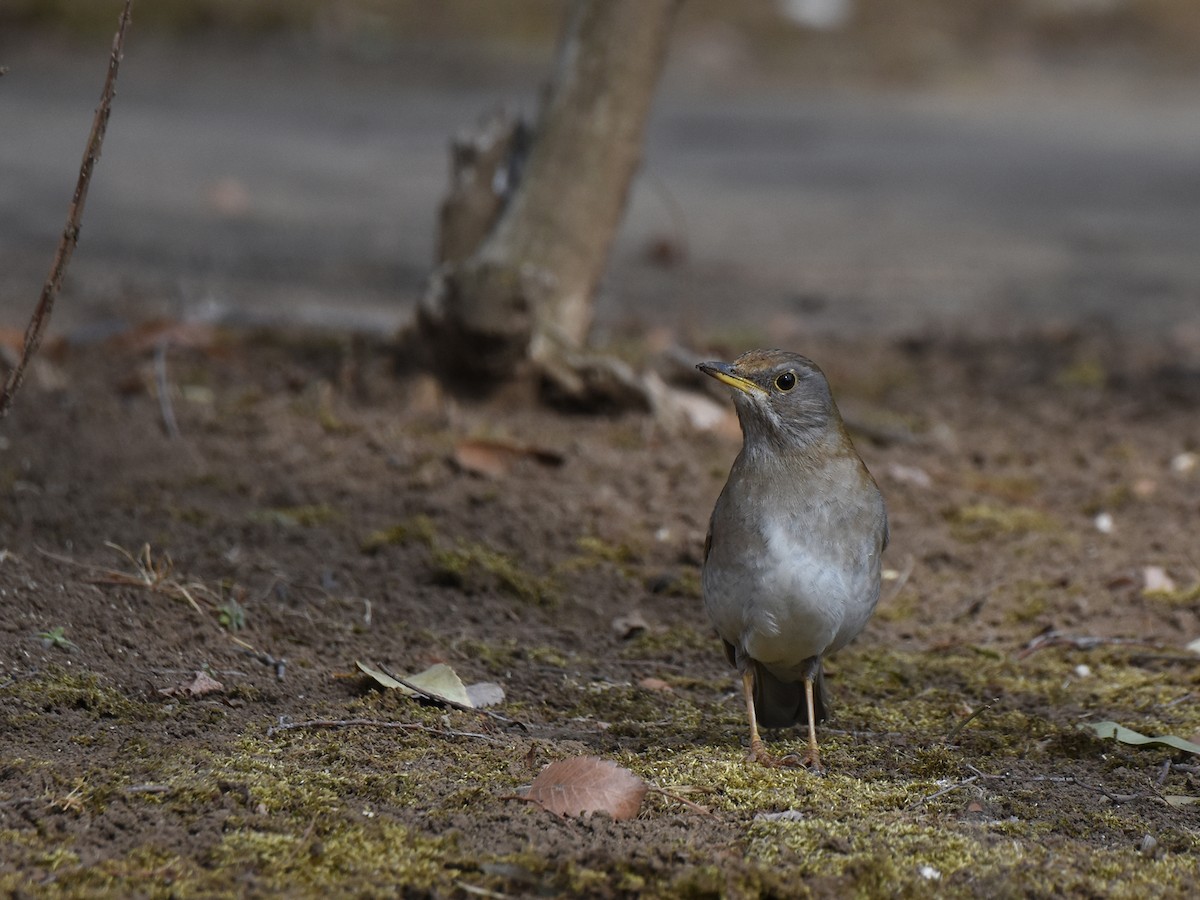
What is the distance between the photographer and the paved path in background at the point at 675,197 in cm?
925

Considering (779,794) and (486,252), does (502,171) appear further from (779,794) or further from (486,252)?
(779,794)

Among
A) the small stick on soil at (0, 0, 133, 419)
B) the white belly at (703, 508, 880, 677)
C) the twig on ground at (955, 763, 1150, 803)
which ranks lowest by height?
the twig on ground at (955, 763, 1150, 803)

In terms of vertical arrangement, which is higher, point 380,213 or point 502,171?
point 502,171

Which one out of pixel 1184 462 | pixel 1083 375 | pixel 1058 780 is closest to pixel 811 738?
pixel 1058 780

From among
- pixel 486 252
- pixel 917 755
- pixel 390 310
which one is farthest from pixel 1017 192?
pixel 917 755

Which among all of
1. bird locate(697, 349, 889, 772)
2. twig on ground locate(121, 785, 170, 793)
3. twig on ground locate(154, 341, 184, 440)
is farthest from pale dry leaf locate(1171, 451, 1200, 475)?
twig on ground locate(121, 785, 170, 793)

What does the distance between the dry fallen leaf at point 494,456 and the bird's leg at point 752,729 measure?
6.50ft

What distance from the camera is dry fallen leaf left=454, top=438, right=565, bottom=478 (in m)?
5.69

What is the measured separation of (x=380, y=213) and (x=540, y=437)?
6.39 meters

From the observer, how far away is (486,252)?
6.56 meters

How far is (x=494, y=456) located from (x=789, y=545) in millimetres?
2256

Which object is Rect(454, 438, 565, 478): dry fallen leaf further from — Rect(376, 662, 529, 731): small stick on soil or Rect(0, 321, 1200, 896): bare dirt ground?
Rect(376, 662, 529, 731): small stick on soil

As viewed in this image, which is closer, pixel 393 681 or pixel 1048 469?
pixel 393 681

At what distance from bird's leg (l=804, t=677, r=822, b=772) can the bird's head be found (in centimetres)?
64
